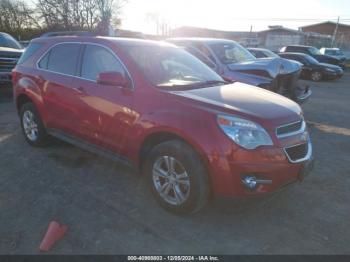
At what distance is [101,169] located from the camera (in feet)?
15.1

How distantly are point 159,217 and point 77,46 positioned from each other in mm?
2565

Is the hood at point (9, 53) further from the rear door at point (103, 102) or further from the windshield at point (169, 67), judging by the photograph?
the windshield at point (169, 67)

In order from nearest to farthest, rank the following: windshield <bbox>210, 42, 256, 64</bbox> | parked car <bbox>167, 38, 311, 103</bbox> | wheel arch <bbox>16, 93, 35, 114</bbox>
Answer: wheel arch <bbox>16, 93, 35, 114</bbox> < parked car <bbox>167, 38, 311, 103</bbox> < windshield <bbox>210, 42, 256, 64</bbox>

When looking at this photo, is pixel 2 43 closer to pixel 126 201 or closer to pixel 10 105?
pixel 10 105

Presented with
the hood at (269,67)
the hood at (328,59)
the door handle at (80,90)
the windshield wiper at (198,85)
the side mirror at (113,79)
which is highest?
the side mirror at (113,79)

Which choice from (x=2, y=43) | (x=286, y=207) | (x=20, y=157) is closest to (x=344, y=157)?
(x=286, y=207)

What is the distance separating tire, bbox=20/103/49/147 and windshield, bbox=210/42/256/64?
13.8 ft

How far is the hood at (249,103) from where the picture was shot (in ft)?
10.5

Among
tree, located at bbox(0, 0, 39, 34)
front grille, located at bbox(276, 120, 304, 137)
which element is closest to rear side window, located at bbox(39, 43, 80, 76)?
front grille, located at bbox(276, 120, 304, 137)

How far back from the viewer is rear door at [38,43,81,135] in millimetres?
4383

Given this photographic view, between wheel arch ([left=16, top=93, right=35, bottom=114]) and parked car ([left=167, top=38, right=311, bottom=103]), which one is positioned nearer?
wheel arch ([left=16, top=93, right=35, bottom=114])

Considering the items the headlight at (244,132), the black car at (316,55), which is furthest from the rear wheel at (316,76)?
the headlight at (244,132)

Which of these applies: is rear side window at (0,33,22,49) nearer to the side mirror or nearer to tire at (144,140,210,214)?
the side mirror

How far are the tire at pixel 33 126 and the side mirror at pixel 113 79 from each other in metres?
1.97
